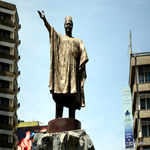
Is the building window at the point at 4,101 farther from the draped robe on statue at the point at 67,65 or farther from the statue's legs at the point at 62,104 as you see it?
the statue's legs at the point at 62,104

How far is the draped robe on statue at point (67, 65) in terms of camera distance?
10805mm

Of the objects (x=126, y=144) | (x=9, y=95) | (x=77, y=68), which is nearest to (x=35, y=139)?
(x=77, y=68)

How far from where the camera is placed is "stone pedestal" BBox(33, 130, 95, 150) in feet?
31.6

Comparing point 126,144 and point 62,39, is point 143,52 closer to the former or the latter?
point 126,144

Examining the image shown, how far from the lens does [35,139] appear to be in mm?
9914

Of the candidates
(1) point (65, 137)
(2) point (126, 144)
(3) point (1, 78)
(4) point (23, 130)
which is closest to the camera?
(1) point (65, 137)

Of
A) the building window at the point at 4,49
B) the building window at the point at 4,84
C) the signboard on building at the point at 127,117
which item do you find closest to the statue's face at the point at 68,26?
the signboard on building at the point at 127,117

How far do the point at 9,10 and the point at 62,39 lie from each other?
1791 inches

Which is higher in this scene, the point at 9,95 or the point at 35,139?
the point at 9,95

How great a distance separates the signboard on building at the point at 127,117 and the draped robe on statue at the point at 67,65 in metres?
34.0

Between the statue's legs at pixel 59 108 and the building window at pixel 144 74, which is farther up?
the building window at pixel 144 74

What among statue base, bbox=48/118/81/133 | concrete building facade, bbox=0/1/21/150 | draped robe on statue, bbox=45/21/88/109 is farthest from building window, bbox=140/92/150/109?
statue base, bbox=48/118/81/133

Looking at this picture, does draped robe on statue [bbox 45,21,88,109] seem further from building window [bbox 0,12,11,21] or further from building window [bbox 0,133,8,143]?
building window [bbox 0,12,11,21]

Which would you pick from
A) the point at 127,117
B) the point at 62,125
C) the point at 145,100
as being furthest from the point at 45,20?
the point at 127,117
